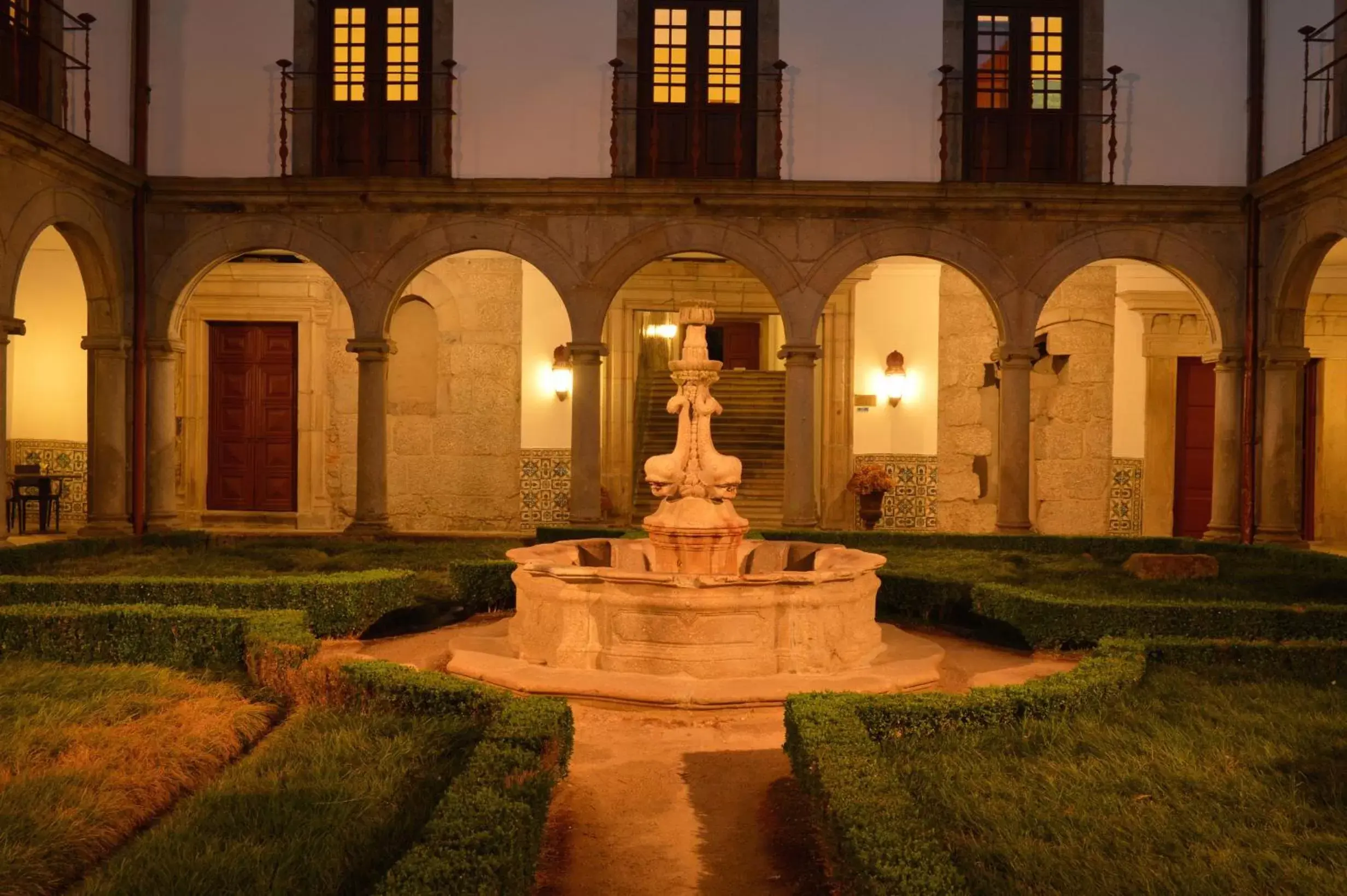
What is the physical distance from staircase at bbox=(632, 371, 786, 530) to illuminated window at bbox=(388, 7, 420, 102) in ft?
17.0

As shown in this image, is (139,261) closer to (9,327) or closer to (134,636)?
(9,327)

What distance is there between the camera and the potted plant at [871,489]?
1268cm

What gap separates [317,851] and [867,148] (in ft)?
31.6

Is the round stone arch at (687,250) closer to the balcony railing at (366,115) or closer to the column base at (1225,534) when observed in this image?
the balcony railing at (366,115)

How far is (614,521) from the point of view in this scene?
13.8m

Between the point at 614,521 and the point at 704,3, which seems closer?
the point at 704,3

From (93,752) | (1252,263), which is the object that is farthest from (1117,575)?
(93,752)

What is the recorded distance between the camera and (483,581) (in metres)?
8.40

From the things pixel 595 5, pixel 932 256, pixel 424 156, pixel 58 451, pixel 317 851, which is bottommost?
pixel 317 851

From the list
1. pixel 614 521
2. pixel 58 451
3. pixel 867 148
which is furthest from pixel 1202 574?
pixel 58 451

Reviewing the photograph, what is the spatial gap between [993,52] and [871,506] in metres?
4.87

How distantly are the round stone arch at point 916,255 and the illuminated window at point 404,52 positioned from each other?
14.7 ft

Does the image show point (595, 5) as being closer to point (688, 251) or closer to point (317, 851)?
point (688, 251)

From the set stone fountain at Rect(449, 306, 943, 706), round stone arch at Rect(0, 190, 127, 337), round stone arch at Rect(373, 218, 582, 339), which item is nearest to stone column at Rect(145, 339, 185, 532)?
round stone arch at Rect(0, 190, 127, 337)
